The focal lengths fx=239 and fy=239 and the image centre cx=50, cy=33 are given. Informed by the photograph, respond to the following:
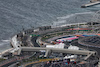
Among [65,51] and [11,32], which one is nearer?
[65,51]

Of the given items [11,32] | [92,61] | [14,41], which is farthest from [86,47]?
[11,32]

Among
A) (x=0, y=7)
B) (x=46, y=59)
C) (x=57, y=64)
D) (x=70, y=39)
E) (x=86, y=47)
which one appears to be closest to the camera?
(x=57, y=64)

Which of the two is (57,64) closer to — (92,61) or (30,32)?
(92,61)

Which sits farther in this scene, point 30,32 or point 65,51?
point 30,32

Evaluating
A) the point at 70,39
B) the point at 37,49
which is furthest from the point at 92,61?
the point at 70,39

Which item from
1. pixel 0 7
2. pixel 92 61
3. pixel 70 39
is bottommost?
pixel 92 61

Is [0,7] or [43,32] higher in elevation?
[0,7]

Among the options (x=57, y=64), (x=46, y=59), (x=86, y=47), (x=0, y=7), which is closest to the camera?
(x=57, y=64)

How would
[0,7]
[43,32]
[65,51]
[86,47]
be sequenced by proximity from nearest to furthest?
[65,51] → [86,47] → [43,32] → [0,7]

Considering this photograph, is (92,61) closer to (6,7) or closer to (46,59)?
(46,59)
